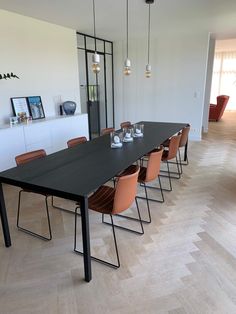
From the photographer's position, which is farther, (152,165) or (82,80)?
(82,80)

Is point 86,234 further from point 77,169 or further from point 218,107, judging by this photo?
point 218,107

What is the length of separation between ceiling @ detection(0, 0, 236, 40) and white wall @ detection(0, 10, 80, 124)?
7.8 inches

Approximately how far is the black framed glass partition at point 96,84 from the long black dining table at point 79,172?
335 centimetres

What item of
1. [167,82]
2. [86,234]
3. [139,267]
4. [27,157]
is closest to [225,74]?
[167,82]

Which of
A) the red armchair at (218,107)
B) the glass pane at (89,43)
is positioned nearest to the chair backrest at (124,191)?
the glass pane at (89,43)

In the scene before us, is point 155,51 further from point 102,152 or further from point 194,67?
point 102,152

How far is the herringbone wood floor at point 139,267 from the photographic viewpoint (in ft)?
5.68

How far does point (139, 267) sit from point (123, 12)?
3.76m

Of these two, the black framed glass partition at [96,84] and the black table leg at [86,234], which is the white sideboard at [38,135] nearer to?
the black framed glass partition at [96,84]

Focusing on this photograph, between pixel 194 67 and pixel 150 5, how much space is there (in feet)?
9.24

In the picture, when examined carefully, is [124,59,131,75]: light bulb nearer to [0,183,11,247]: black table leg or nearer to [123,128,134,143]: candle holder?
[123,128,134,143]: candle holder

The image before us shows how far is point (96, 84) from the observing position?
6.60 metres

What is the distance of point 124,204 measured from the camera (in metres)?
2.17

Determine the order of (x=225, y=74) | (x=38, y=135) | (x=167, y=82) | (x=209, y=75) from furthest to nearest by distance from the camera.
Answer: (x=225, y=74) → (x=209, y=75) → (x=167, y=82) → (x=38, y=135)
